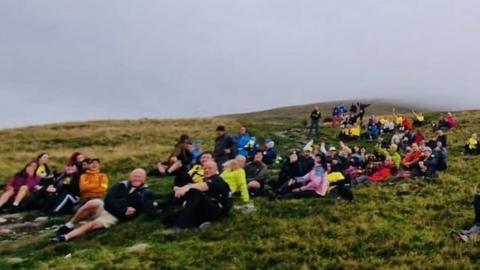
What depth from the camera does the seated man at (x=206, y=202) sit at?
17000mm

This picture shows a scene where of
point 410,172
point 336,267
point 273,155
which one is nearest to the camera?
point 336,267

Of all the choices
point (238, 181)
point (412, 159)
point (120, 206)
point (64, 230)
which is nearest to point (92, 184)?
point (120, 206)

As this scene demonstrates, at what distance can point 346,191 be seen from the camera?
20.4 meters

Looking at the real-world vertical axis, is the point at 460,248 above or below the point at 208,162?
below

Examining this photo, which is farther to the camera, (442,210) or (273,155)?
(273,155)

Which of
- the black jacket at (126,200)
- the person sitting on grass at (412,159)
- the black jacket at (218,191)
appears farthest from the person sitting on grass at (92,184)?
the person sitting on grass at (412,159)

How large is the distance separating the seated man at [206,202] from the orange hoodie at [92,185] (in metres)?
4.47

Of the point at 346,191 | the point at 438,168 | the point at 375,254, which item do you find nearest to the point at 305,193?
the point at 346,191

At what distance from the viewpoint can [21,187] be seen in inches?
907

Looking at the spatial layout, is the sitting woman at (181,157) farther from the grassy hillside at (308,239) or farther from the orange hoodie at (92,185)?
the grassy hillside at (308,239)

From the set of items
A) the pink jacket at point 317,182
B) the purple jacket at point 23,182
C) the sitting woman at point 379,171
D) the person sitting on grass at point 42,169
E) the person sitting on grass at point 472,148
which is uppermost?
the person sitting on grass at point 42,169

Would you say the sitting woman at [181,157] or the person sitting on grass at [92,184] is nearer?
the person sitting on grass at [92,184]

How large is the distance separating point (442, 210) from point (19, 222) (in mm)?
12334

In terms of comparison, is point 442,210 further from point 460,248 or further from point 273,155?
point 273,155
